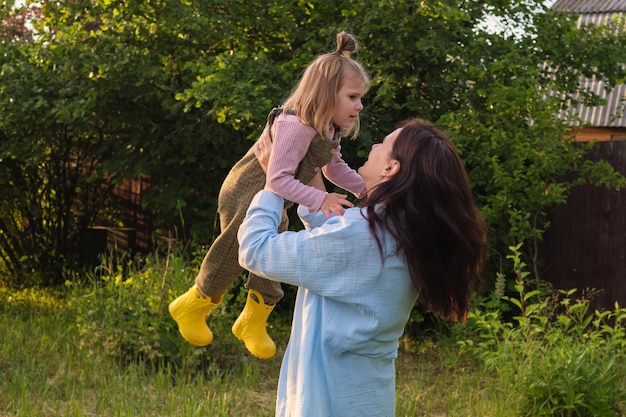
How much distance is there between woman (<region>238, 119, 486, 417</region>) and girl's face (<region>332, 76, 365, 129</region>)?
72 centimetres

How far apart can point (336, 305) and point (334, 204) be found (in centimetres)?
49

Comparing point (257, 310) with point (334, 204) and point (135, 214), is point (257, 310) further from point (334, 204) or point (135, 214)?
point (135, 214)

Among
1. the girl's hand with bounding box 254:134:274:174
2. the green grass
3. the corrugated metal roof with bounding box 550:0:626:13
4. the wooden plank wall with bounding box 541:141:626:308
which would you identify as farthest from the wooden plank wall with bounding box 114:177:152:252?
the corrugated metal roof with bounding box 550:0:626:13

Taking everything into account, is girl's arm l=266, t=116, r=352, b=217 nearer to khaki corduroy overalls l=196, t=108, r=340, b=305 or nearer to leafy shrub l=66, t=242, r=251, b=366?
khaki corduroy overalls l=196, t=108, r=340, b=305

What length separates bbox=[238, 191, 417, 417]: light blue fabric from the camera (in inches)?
82.4

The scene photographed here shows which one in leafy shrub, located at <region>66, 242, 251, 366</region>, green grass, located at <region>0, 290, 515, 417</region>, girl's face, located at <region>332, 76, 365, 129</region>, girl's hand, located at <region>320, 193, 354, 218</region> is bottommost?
green grass, located at <region>0, 290, 515, 417</region>

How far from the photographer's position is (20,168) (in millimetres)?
9188

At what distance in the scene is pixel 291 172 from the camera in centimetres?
275

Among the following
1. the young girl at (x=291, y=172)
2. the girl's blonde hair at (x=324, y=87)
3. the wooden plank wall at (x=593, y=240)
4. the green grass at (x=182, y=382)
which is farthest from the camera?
the wooden plank wall at (x=593, y=240)

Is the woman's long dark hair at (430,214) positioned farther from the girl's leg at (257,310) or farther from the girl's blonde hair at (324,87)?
the girl's leg at (257,310)

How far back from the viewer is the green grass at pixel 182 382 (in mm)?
4895

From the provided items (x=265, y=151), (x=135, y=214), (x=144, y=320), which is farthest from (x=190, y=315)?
(x=135, y=214)

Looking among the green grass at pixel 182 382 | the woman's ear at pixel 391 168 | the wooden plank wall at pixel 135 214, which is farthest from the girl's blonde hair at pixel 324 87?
the wooden plank wall at pixel 135 214

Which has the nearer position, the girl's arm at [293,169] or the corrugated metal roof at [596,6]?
the girl's arm at [293,169]
